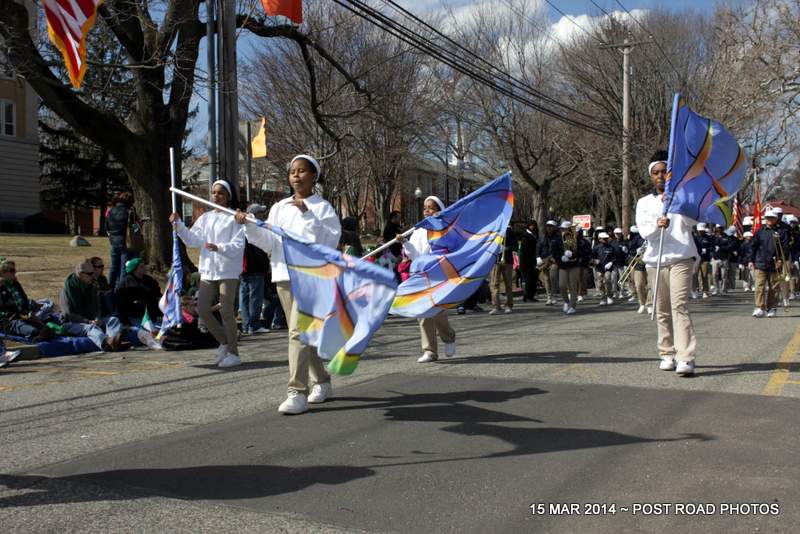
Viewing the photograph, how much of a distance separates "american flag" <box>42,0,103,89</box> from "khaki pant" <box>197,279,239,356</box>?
3.67 metres

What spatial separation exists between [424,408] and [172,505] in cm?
273

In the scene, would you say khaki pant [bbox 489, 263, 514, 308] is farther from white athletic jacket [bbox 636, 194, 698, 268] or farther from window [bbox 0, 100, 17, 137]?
window [bbox 0, 100, 17, 137]

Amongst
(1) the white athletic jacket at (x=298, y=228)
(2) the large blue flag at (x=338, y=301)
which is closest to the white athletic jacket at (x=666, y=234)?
(1) the white athletic jacket at (x=298, y=228)

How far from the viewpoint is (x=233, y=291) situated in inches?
351

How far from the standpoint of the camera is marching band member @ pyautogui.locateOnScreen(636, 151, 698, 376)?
7801 millimetres

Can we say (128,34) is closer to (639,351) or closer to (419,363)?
(419,363)

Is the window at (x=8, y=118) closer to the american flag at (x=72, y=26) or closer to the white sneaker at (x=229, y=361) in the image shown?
the american flag at (x=72, y=26)

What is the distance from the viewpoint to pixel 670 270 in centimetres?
802

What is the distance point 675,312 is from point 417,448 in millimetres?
3715

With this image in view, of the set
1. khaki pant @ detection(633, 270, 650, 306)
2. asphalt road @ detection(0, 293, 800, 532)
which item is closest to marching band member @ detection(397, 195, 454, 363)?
asphalt road @ detection(0, 293, 800, 532)

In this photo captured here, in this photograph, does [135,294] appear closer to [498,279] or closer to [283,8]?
[283,8]

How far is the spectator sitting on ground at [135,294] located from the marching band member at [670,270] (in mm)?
7363

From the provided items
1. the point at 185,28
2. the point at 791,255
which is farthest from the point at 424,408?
the point at 791,255

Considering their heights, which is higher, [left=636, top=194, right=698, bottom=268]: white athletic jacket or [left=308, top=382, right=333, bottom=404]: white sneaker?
[left=636, top=194, right=698, bottom=268]: white athletic jacket
